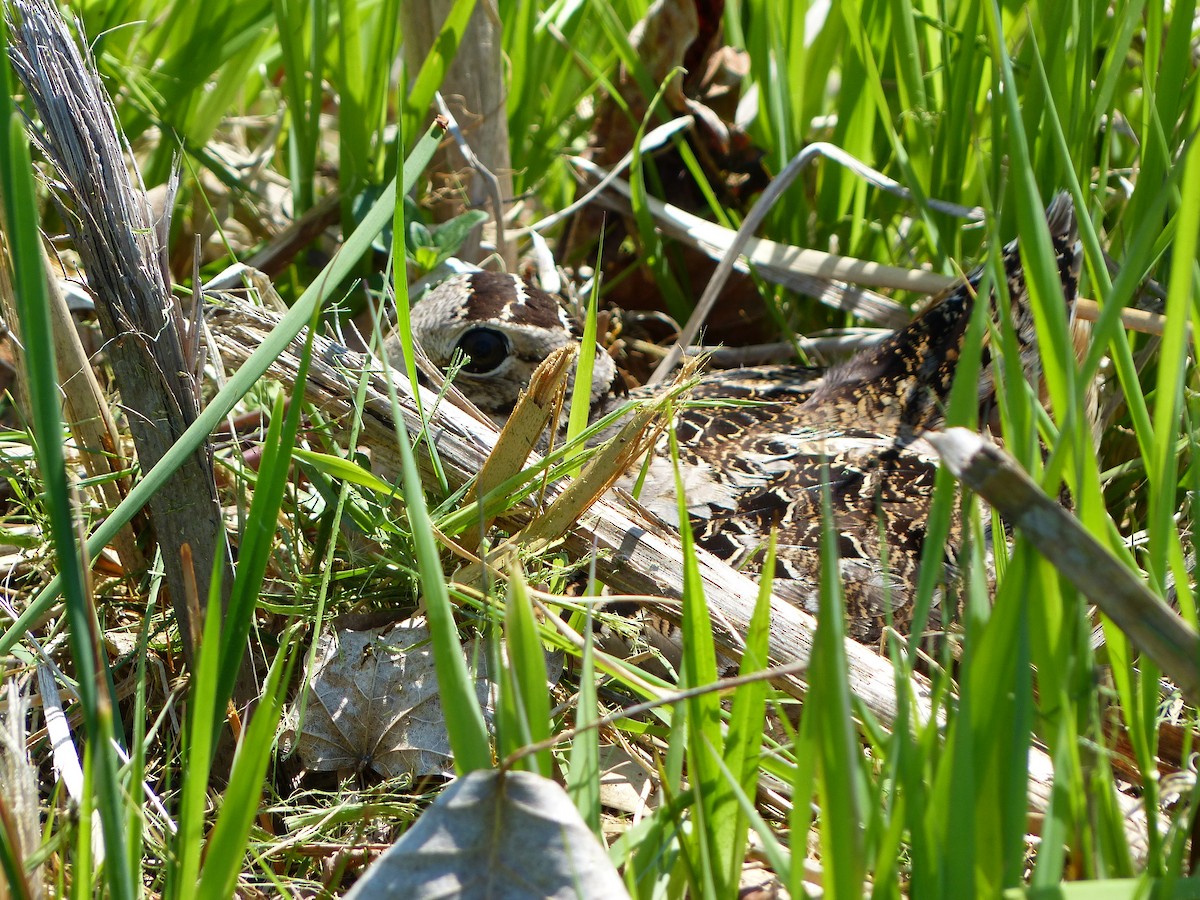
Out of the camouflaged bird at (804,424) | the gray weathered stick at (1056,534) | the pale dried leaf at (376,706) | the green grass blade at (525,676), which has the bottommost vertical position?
the pale dried leaf at (376,706)

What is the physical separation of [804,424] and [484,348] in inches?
29.5

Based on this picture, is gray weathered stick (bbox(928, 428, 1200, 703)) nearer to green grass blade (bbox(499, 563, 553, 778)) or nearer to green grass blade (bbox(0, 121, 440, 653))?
green grass blade (bbox(499, 563, 553, 778))

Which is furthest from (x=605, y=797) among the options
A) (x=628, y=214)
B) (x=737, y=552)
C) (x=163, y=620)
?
(x=628, y=214)

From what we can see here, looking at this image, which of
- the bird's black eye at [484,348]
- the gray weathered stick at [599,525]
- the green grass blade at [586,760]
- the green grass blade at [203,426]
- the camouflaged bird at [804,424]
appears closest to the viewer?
the green grass blade at [586,760]

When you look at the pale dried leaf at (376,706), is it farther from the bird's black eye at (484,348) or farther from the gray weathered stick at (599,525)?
the bird's black eye at (484,348)

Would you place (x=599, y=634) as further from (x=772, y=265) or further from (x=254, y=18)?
(x=254, y=18)

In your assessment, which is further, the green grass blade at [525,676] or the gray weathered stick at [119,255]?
the gray weathered stick at [119,255]

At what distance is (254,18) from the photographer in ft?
8.93

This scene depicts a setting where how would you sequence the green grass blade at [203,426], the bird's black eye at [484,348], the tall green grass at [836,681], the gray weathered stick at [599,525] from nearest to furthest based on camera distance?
the tall green grass at [836,681]
the green grass blade at [203,426]
the gray weathered stick at [599,525]
the bird's black eye at [484,348]

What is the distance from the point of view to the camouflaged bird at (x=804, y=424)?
79.5 inches

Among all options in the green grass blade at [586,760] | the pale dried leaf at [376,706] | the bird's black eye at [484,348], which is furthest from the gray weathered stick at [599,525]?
the bird's black eye at [484,348]

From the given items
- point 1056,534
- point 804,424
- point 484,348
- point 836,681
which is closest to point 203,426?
point 836,681

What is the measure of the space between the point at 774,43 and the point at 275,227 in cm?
138

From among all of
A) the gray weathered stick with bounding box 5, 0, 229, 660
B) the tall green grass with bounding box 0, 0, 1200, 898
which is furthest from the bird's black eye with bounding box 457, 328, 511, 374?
the gray weathered stick with bounding box 5, 0, 229, 660
